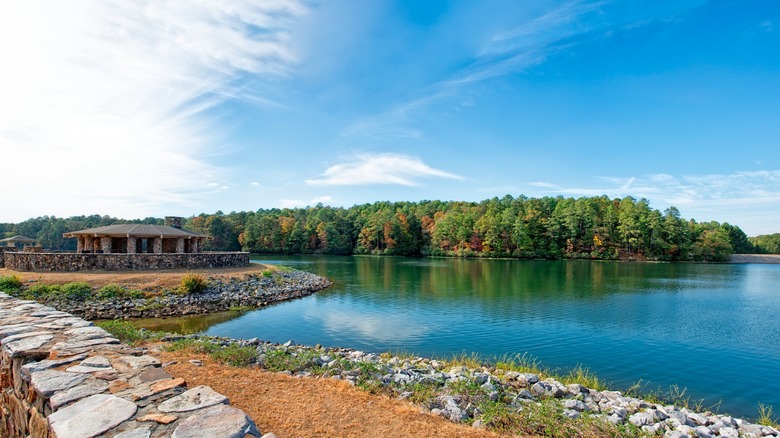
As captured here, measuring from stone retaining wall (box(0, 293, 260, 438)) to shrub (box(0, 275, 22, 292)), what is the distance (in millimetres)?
16886

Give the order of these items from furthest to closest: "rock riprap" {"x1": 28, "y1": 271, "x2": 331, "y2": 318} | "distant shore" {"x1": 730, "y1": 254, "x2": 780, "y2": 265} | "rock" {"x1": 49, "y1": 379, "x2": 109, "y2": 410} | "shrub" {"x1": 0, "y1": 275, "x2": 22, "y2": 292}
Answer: "distant shore" {"x1": 730, "y1": 254, "x2": 780, "y2": 265}, "shrub" {"x1": 0, "y1": 275, "x2": 22, "y2": 292}, "rock riprap" {"x1": 28, "y1": 271, "x2": 331, "y2": 318}, "rock" {"x1": 49, "y1": 379, "x2": 109, "y2": 410}

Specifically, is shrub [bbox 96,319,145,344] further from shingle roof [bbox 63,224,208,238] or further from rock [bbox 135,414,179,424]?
shingle roof [bbox 63,224,208,238]

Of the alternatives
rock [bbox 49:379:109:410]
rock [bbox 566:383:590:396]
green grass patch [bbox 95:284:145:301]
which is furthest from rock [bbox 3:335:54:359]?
green grass patch [bbox 95:284:145:301]

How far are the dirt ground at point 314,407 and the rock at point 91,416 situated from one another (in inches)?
65.5

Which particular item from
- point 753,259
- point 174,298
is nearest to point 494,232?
point 753,259

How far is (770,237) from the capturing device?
94.6 meters

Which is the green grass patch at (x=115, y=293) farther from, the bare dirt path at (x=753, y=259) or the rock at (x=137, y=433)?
the bare dirt path at (x=753, y=259)

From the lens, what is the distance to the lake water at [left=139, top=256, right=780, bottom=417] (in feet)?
36.2

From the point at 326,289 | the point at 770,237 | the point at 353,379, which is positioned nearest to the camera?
the point at 353,379

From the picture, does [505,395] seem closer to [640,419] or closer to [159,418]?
[640,419]

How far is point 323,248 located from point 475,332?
2736 inches

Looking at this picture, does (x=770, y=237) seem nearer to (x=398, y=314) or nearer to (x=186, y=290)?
(x=398, y=314)

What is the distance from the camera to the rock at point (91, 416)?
322 centimetres

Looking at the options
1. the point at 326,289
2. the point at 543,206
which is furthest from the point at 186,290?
the point at 543,206
